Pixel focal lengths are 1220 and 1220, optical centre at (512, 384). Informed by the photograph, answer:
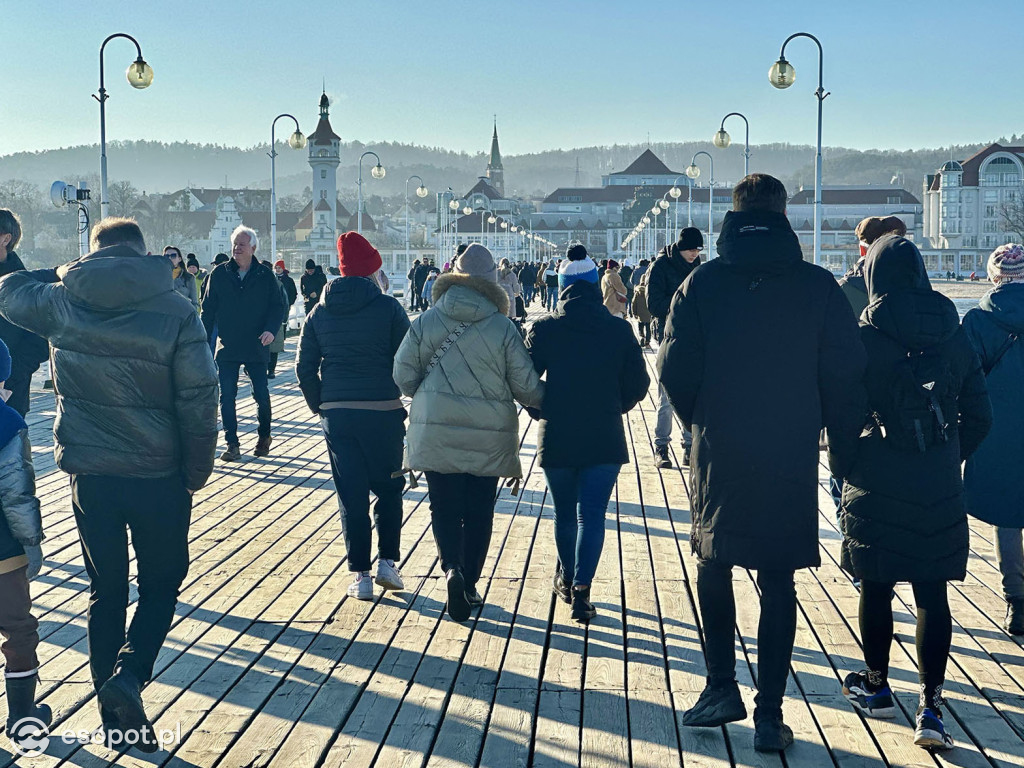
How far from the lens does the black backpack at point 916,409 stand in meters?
4.23

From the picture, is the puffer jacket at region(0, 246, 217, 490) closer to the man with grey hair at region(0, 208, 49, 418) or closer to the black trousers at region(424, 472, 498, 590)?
the black trousers at region(424, 472, 498, 590)

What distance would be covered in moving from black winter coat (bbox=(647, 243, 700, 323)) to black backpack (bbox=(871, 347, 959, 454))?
16.8ft

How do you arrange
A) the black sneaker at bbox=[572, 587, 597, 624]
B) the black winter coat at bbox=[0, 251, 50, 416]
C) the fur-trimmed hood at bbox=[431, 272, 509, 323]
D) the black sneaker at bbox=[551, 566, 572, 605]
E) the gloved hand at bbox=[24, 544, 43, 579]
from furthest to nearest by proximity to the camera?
1. the black winter coat at bbox=[0, 251, 50, 416]
2. the black sneaker at bbox=[551, 566, 572, 605]
3. the black sneaker at bbox=[572, 587, 597, 624]
4. the fur-trimmed hood at bbox=[431, 272, 509, 323]
5. the gloved hand at bbox=[24, 544, 43, 579]

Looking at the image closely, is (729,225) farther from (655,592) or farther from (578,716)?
(655,592)

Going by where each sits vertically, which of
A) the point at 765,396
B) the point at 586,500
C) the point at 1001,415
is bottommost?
the point at 586,500

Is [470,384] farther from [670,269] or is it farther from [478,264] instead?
[670,269]

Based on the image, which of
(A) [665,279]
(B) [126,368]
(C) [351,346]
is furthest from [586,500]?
(A) [665,279]

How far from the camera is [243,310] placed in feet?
33.2

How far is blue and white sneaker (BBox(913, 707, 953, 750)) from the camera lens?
4.05 metres

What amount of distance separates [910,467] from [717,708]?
108 cm

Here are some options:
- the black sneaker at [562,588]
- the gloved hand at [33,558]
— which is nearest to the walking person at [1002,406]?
the black sneaker at [562,588]

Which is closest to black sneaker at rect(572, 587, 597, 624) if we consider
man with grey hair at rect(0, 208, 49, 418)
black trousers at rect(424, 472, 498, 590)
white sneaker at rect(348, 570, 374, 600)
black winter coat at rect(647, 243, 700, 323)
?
black trousers at rect(424, 472, 498, 590)

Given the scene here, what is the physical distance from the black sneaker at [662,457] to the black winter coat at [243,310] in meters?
3.36

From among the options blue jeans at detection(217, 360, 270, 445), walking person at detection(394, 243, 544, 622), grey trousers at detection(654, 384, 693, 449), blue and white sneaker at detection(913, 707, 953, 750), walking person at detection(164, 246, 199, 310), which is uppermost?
walking person at detection(164, 246, 199, 310)
